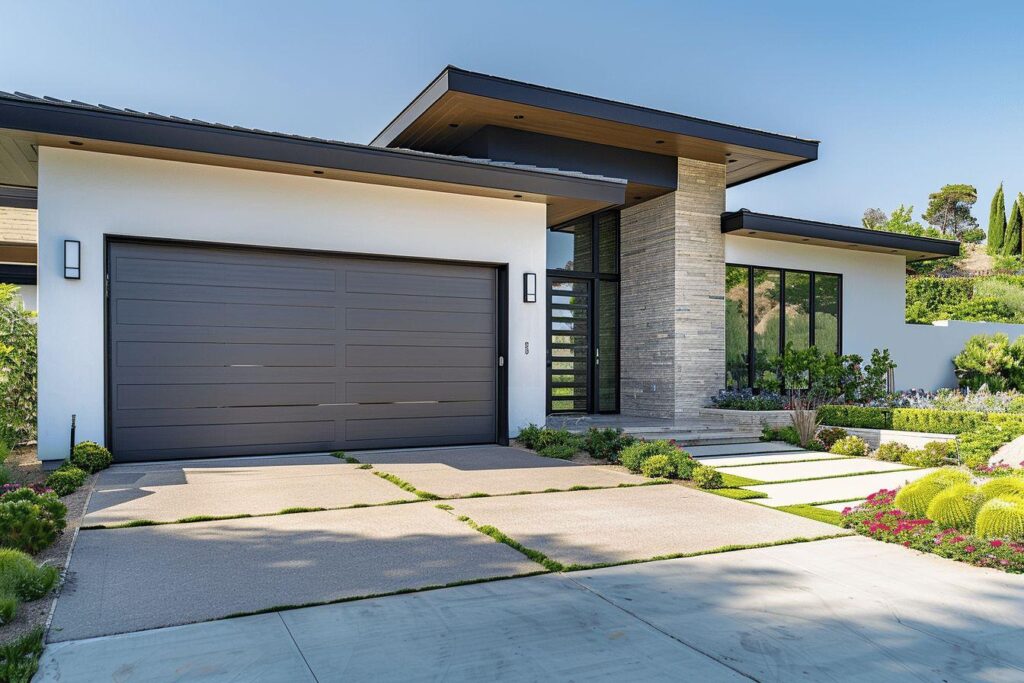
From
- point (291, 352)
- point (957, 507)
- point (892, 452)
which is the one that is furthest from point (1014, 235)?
point (291, 352)

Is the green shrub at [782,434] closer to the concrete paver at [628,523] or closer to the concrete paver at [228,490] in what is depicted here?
the concrete paver at [628,523]

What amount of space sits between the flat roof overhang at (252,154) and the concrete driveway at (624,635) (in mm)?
5712

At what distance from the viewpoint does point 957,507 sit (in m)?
4.82

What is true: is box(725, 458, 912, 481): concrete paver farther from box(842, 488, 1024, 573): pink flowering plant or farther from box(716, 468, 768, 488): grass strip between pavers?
box(842, 488, 1024, 573): pink flowering plant

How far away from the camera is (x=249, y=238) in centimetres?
824

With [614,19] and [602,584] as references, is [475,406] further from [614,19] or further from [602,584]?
[614,19]

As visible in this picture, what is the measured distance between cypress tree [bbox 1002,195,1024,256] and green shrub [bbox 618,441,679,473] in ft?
141

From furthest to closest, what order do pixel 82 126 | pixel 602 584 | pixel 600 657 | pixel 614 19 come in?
1. pixel 614 19
2. pixel 82 126
3. pixel 602 584
4. pixel 600 657

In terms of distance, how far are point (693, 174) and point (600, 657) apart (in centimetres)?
1060

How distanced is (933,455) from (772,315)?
517 cm

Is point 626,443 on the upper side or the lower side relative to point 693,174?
lower

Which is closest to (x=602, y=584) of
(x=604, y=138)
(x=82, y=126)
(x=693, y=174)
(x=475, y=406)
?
(x=475, y=406)

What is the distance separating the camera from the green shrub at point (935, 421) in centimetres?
909

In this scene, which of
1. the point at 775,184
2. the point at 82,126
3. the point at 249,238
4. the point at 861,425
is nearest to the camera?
the point at 82,126
